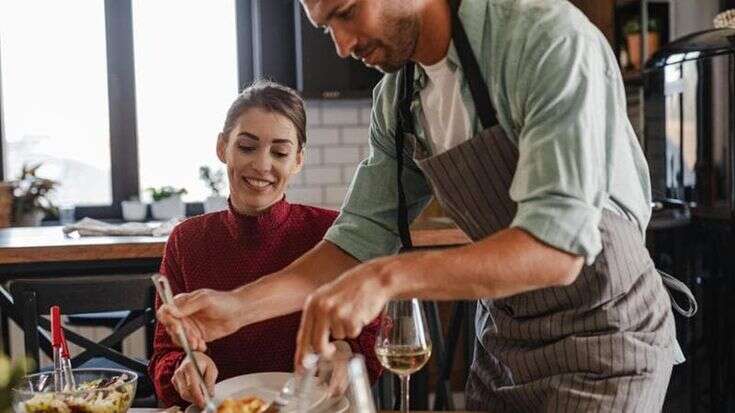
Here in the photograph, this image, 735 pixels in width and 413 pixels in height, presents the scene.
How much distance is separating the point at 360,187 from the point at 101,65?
11.0 feet

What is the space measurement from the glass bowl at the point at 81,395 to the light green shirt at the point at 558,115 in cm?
62

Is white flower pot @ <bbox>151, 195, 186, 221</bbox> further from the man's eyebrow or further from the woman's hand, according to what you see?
the man's eyebrow

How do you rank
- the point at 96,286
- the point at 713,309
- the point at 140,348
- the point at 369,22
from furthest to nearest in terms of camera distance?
the point at 140,348, the point at 713,309, the point at 96,286, the point at 369,22

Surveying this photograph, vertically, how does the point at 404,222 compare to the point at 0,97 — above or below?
below

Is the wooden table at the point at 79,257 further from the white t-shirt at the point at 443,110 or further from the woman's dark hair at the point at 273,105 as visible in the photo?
the white t-shirt at the point at 443,110

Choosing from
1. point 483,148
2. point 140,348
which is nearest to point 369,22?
point 483,148

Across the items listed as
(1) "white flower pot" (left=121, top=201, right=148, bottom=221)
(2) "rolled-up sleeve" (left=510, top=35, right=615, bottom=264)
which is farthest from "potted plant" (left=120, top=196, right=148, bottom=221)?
(2) "rolled-up sleeve" (left=510, top=35, right=615, bottom=264)

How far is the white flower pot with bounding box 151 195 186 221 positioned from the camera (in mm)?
4578

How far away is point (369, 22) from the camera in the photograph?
127 centimetres

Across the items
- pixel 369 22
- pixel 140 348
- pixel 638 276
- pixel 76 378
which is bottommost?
pixel 140 348

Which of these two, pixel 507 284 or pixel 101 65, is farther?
pixel 101 65

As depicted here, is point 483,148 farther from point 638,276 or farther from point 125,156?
point 125,156

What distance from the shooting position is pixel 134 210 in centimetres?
462

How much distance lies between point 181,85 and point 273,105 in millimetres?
2765
